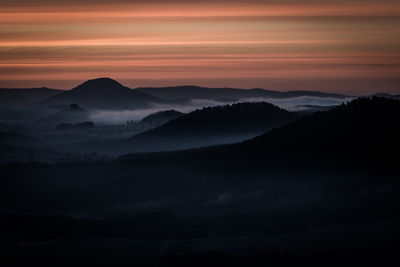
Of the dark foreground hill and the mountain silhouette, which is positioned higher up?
the mountain silhouette

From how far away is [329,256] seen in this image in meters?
95.0

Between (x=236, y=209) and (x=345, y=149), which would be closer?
(x=236, y=209)

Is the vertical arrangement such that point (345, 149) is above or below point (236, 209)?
above

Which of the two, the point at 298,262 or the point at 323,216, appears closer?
the point at 298,262

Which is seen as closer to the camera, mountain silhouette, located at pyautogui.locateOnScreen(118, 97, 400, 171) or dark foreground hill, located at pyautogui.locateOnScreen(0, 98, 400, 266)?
dark foreground hill, located at pyautogui.locateOnScreen(0, 98, 400, 266)

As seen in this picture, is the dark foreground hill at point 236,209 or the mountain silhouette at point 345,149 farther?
the mountain silhouette at point 345,149

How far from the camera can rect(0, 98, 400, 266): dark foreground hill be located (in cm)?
10056

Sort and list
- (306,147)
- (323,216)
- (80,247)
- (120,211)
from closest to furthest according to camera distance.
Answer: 1. (80,247)
2. (323,216)
3. (120,211)
4. (306,147)

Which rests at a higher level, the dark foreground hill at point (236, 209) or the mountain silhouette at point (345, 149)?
the mountain silhouette at point (345, 149)

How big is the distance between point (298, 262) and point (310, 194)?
200 feet

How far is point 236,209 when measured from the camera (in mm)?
140875

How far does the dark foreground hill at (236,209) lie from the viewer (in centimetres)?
10056

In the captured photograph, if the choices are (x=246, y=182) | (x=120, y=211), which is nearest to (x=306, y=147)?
(x=246, y=182)

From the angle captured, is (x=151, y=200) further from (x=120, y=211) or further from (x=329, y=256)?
(x=329, y=256)
